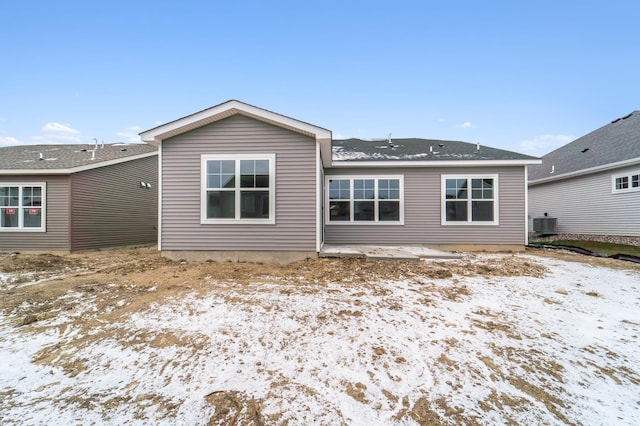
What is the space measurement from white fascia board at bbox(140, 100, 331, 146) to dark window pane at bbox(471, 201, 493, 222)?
19.9 ft

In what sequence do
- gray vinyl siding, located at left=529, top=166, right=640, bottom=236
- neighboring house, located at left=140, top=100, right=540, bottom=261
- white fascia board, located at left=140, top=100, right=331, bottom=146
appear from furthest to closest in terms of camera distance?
gray vinyl siding, located at left=529, top=166, right=640, bottom=236
neighboring house, located at left=140, top=100, right=540, bottom=261
white fascia board, located at left=140, top=100, right=331, bottom=146

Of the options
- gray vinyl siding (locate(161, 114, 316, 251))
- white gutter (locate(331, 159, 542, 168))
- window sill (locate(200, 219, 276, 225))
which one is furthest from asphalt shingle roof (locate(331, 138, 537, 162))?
window sill (locate(200, 219, 276, 225))

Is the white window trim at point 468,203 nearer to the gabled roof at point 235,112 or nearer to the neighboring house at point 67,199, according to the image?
the gabled roof at point 235,112

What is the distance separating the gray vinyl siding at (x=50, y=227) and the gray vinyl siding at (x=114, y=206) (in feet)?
0.72

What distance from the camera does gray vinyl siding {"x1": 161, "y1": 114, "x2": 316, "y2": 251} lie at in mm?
6789

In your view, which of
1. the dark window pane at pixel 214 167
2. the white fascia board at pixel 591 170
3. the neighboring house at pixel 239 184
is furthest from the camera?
the white fascia board at pixel 591 170

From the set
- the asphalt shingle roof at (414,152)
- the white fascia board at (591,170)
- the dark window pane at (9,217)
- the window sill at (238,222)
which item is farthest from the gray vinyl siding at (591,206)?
the dark window pane at (9,217)

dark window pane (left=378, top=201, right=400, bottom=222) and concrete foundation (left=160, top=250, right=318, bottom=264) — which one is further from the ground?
dark window pane (left=378, top=201, right=400, bottom=222)

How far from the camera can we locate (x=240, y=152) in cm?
688

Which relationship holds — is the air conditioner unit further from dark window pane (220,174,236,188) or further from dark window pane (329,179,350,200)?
dark window pane (220,174,236,188)

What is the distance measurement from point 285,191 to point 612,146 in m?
16.1

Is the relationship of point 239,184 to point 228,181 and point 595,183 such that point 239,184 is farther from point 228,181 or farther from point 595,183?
point 595,183

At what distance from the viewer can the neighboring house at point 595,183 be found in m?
10.5

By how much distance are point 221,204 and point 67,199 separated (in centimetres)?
676
